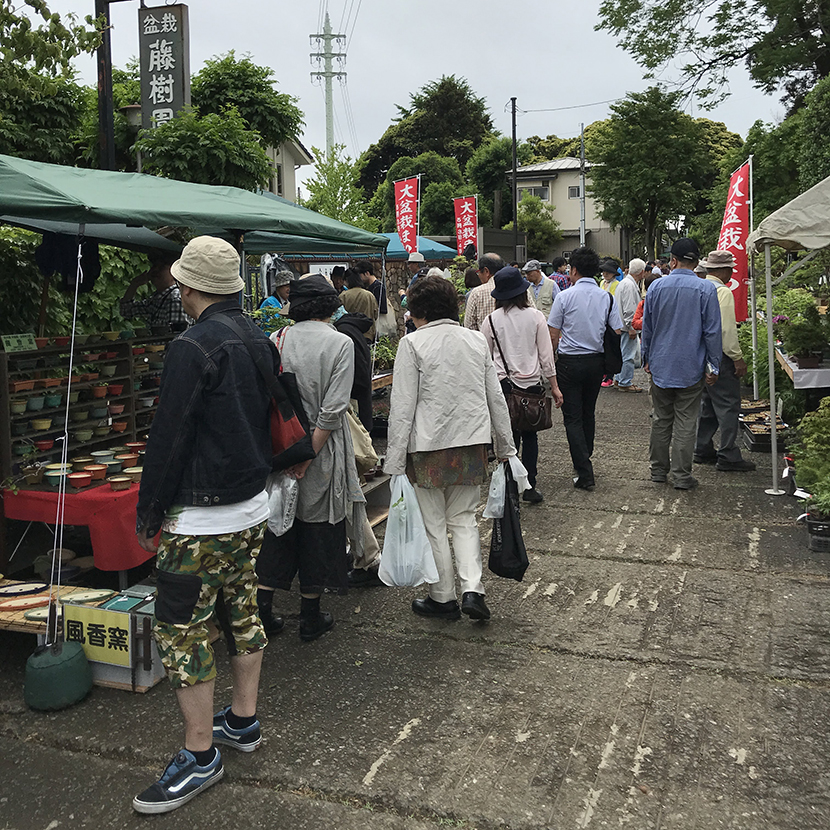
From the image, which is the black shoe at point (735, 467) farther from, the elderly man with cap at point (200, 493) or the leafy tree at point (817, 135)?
the leafy tree at point (817, 135)

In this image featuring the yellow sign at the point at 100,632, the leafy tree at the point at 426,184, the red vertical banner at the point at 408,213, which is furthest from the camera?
the leafy tree at the point at 426,184

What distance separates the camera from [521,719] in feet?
11.6

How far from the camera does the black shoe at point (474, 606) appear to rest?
14.5 ft

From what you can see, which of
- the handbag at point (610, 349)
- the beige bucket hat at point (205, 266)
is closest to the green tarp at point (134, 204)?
the beige bucket hat at point (205, 266)

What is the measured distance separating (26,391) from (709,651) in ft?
13.3

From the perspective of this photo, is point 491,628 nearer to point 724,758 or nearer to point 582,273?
point 724,758

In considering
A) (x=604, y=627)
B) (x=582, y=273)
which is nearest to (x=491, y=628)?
(x=604, y=627)

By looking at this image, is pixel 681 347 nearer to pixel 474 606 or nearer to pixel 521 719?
pixel 474 606

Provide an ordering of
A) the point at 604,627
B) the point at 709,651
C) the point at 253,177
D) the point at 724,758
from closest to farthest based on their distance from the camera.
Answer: the point at 724,758 → the point at 709,651 → the point at 604,627 → the point at 253,177

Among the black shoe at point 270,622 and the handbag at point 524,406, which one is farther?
the handbag at point 524,406

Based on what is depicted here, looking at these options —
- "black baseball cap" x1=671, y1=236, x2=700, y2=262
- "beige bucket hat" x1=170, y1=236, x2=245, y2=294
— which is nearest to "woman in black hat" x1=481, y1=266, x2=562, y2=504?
"black baseball cap" x1=671, y1=236, x2=700, y2=262

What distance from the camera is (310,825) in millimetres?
2859

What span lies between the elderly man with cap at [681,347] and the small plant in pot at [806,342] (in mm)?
1096

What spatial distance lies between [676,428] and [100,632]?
16.3ft
